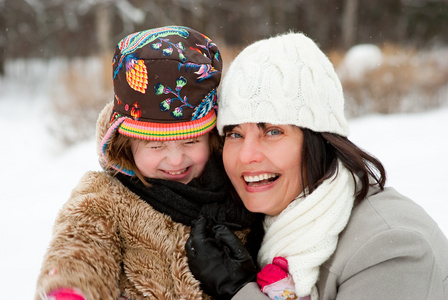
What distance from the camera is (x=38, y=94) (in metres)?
18.0

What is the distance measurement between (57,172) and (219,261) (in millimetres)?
6777

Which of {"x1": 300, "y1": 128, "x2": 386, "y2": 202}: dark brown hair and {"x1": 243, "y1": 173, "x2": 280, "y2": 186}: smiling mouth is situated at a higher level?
{"x1": 300, "y1": 128, "x2": 386, "y2": 202}: dark brown hair

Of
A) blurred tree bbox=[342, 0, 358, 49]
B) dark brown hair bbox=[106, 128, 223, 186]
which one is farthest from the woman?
blurred tree bbox=[342, 0, 358, 49]

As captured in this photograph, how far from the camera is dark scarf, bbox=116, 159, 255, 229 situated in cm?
216

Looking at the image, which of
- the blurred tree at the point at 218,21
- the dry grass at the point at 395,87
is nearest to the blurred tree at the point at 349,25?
the blurred tree at the point at 218,21

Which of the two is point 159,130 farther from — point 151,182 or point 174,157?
point 151,182

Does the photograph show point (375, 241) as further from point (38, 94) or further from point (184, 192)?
point (38, 94)

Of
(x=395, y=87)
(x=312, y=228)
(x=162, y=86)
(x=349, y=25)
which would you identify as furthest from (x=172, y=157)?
(x=349, y=25)

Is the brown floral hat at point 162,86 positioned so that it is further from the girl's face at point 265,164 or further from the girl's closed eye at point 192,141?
the girl's face at point 265,164

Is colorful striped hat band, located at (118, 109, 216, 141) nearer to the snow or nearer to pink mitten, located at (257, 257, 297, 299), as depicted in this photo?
pink mitten, located at (257, 257, 297, 299)

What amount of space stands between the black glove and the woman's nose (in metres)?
0.36

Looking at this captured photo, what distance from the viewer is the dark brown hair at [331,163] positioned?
2.05 meters

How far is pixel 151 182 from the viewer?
223 cm

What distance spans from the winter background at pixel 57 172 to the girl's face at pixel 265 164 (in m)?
2.59
